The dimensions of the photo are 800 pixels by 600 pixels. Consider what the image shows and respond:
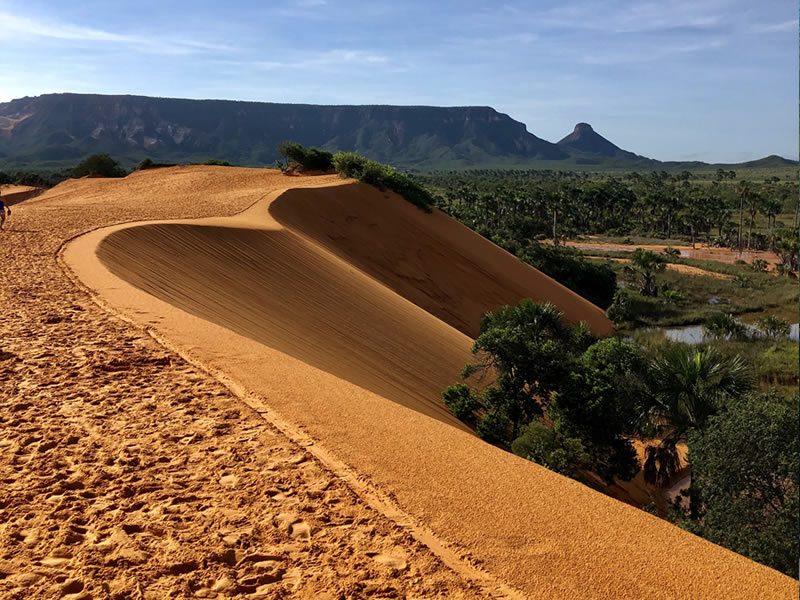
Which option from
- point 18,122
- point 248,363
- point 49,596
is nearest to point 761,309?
point 248,363

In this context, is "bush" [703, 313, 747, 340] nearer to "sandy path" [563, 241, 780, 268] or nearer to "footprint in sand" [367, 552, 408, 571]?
"sandy path" [563, 241, 780, 268]

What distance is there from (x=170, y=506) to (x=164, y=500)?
0.37 ft

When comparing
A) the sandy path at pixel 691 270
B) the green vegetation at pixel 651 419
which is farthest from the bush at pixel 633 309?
the green vegetation at pixel 651 419

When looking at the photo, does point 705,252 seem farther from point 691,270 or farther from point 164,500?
point 164,500

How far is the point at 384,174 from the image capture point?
32.6m

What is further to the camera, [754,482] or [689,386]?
[689,386]

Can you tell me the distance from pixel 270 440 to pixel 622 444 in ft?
31.2

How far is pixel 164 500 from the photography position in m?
4.93

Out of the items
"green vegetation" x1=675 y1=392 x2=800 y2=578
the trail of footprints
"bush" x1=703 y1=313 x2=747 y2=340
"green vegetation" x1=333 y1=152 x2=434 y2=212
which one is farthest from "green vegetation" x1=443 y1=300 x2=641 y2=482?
"green vegetation" x1=333 y1=152 x2=434 y2=212

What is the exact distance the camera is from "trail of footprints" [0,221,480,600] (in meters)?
4.04

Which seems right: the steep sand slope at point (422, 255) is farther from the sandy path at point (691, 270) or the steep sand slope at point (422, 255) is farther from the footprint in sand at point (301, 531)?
the footprint in sand at point (301, 531)

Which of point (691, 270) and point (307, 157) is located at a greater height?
point (307, 157)

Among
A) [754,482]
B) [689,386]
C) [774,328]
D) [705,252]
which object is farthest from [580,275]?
[754,482]

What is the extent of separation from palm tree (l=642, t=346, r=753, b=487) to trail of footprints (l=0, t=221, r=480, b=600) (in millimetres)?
7828
